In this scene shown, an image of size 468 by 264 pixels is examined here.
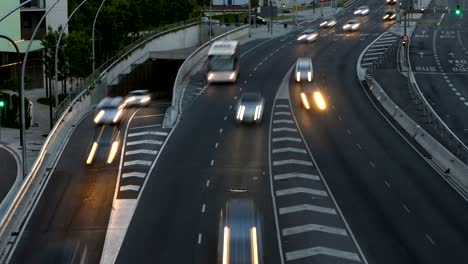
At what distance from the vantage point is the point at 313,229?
35281mm

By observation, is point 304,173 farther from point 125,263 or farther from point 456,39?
point 456,39

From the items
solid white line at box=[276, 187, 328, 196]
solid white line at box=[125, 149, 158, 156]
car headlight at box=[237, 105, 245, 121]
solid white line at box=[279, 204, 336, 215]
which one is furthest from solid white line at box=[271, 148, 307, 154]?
solid white line at box=[279, 204, 336, 215]

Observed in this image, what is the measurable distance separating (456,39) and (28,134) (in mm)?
67938

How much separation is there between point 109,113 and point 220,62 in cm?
1805

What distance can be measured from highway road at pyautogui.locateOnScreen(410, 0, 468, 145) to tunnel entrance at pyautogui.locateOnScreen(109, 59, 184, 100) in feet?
96.9

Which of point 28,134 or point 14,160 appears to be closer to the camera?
point 14,160

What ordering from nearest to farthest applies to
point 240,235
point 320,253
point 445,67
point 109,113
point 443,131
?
point 240,235 < point 320,253 < point 443,131 < point 109,113 < point 445,67

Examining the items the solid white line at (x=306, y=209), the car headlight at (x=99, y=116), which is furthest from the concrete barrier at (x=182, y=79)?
the solid white line at (x=306, y=209)

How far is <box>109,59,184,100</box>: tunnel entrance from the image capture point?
88.6m

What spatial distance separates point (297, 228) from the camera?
35.5 metres

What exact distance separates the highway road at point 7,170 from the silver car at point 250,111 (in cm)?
1577

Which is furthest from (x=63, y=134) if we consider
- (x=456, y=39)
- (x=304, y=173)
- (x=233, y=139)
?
→ (x=456, y=39)

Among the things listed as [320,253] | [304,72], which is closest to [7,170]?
[320,253]

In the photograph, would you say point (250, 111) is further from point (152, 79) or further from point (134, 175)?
point (152, 79)
